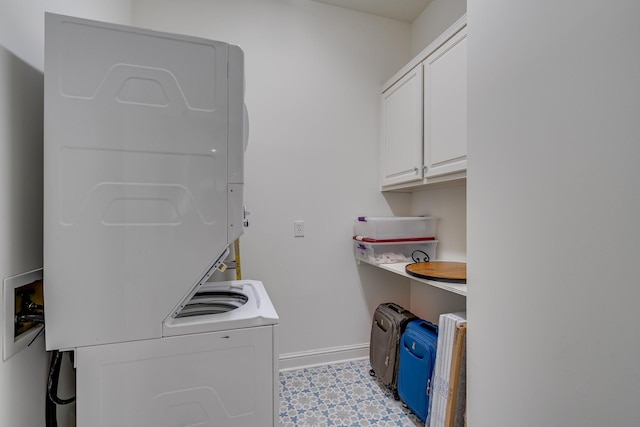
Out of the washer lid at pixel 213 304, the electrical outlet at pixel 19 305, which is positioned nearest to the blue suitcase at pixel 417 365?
the washer lid at pixel 213 304

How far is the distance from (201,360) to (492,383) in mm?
1089

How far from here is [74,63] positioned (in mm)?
879

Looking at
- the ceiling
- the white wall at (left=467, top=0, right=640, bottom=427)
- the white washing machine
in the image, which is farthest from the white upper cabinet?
the white washing machine

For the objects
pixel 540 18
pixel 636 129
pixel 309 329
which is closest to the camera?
pixel 636 129

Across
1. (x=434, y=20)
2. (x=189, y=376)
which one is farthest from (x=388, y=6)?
(x=189, y=376)

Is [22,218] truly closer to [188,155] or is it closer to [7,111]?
[7,111]

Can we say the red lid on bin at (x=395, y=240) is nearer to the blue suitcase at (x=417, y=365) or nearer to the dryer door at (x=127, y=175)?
the blue suitcase at (x=417, y=365)

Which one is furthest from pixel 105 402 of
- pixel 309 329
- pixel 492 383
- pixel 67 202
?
pixel 309 329

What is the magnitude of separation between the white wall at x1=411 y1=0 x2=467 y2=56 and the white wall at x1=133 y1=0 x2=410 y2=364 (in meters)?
0.12

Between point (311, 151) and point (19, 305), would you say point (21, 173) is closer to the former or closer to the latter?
point (19, 305)

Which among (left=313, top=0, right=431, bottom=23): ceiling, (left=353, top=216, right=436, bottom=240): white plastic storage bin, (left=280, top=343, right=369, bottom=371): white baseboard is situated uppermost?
(left=313, top=0, right=431, bottom=23): ceiling

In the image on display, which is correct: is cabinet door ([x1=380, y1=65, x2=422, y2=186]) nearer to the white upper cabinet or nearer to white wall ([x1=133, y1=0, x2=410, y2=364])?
the white upper cabinet

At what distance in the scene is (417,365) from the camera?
1.60 metres

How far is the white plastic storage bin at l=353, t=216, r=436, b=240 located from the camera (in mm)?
2072
